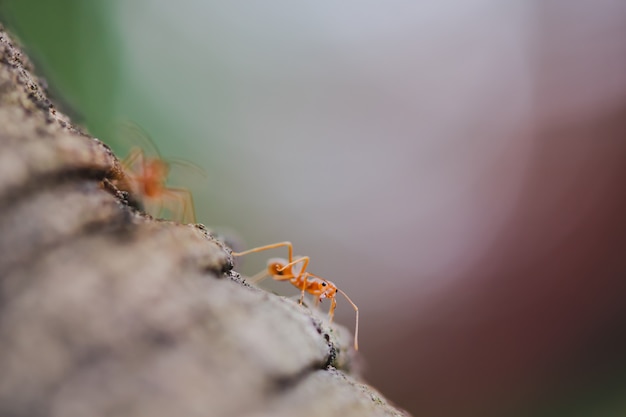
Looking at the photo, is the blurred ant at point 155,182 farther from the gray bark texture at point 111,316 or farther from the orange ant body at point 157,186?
the gray bark texture at point 111,316

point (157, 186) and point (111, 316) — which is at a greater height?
point (111, 316)

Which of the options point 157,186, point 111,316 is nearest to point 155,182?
point 157,186

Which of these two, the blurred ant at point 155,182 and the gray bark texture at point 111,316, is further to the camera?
the blurred ant at point 155,182

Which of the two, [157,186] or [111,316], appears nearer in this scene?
[111,316]

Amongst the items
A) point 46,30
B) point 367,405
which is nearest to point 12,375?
point 367,405

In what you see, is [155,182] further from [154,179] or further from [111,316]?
[111,316]

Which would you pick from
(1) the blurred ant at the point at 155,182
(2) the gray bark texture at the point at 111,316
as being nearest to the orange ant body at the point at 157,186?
(1) the blurred ant at the point at 155,182

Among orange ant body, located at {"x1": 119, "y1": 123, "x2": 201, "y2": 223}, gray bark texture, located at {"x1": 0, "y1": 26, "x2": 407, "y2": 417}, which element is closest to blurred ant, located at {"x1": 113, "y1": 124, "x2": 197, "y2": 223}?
orange ant body, located at {"x1": 119, "y1": 123, "x2": 201, "y2": 223}

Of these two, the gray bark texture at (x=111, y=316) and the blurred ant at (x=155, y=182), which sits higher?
the gray bark texture at (x=111, y=316)
